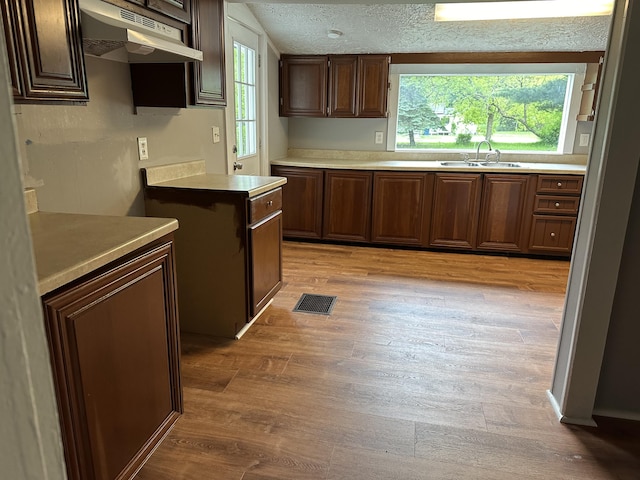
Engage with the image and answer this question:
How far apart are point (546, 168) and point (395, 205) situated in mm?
1389

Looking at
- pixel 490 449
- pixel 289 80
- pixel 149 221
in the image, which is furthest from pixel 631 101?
pixel 289 80

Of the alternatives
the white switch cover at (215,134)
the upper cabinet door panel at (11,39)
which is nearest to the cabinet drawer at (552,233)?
the white switch cover at (215,134)

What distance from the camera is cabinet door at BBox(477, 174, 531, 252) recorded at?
4.11 metres

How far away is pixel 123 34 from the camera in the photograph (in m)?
1.63

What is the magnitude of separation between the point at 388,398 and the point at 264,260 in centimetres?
112

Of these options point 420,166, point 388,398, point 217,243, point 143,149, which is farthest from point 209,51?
point 420,166

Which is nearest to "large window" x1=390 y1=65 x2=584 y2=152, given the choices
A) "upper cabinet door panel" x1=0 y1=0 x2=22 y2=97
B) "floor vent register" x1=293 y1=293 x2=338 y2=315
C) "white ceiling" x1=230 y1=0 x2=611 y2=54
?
"white ceiling" x1=230 y1=0 x2=611 y2=54

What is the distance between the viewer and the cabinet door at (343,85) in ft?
14.5

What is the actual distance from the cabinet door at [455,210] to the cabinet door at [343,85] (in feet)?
3.74

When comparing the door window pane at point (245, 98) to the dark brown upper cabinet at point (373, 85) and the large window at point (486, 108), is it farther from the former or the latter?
the large window at point (486, 108)

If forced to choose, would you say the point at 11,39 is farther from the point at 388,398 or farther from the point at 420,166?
the point at 420,166

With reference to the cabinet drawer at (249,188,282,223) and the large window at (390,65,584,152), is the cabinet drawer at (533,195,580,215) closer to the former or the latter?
the large window at (390,65,584,152)

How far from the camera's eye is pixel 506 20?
376cm

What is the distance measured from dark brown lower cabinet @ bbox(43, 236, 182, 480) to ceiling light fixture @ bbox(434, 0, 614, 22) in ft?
10.8
